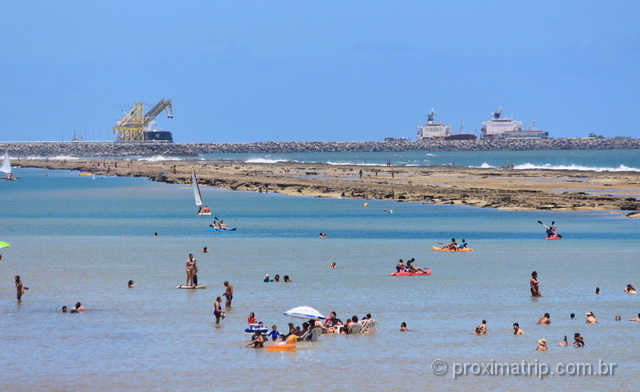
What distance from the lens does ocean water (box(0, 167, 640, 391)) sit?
23594mm

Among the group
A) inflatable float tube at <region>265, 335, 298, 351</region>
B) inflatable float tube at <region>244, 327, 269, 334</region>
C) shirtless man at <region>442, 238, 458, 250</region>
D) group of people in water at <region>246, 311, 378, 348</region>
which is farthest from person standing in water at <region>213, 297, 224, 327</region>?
shirtless man at <region>442, 238, 458, 250</region>

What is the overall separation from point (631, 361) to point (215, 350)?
11.1 metres

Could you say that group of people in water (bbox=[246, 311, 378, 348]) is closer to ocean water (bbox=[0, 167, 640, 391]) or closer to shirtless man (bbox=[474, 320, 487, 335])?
ocean water (bbox=[0, 167, 640, 391])

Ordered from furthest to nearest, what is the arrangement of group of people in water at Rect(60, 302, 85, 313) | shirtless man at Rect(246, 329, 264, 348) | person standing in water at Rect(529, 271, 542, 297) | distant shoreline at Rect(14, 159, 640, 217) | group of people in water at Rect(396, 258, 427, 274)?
distant shoreline at Rect(14, 159, 640, 217)
group of people in water at Rect(396, 258, 427, 274)
person standing in water at Rect(529, 271, 542, 297)
group of people in water at Rect(60, 302, 85, 313)
shirtless man at Rect(246, 329, 264, 348)

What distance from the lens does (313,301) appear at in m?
32.7

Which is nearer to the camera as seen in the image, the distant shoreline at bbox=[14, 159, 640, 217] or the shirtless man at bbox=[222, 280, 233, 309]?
the shirtless man at bbox=[222, 280, 233, 309]

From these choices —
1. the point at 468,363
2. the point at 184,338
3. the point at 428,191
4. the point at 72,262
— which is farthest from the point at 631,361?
the point at 428,191

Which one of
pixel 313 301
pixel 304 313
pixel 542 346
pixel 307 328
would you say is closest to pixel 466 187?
pixel 313 301

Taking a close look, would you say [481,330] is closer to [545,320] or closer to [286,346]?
[545,320]

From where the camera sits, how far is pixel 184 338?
27188 mm

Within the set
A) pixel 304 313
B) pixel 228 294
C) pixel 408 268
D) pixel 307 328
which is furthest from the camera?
pixel 408 268

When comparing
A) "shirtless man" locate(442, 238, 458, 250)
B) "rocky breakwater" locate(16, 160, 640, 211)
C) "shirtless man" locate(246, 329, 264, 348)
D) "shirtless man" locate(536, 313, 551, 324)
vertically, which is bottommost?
"shirtless man" locate(246, 329, 264, 348)

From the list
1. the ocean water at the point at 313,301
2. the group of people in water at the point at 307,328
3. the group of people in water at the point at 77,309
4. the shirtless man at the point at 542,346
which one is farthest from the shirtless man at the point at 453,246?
the group of people in water at the point at 77,309

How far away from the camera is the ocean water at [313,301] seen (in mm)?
23594
